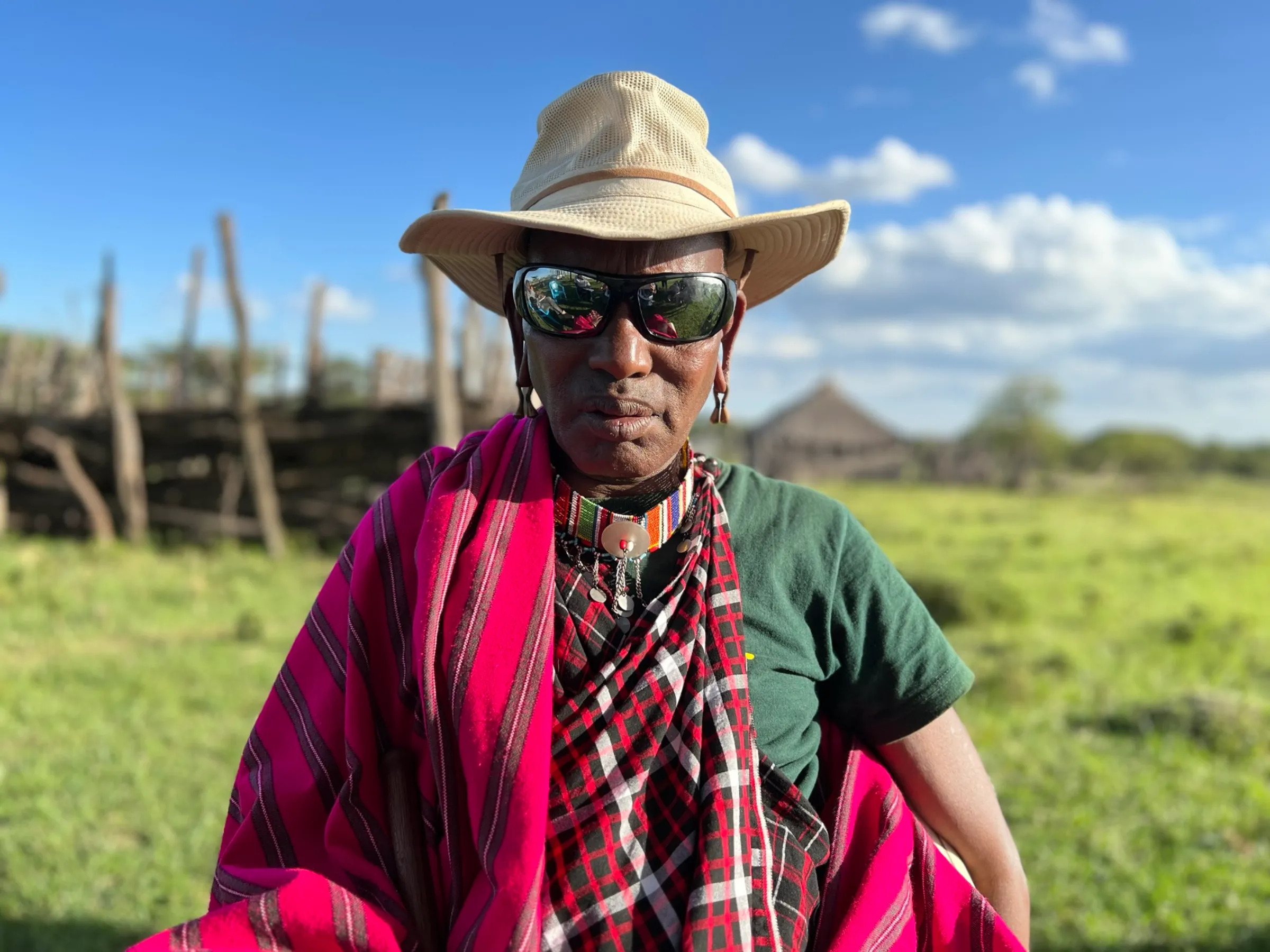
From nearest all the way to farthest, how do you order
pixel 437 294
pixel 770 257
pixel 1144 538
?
1. pixel 770 257
2. pixel 437 294
3. pixel 1144 538

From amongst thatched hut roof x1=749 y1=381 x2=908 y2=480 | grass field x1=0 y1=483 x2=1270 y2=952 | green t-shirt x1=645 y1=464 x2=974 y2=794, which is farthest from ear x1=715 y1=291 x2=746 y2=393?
thatched hut roof x1=749 y1=381 x2=908 y2=480

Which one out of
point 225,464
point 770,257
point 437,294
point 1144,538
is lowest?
point 1144,538

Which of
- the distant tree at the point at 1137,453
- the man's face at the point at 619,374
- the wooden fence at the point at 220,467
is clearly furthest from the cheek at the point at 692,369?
Result: the distant tree at the point at 1137,453

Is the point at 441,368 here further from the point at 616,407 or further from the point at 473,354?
the point at 616,407

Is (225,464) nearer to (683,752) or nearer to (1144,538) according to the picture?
(683,752)

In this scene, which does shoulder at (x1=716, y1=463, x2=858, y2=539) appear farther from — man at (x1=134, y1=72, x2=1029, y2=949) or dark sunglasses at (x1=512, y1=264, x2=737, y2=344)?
dark sunglasses at (x1=512, y1=264, x2=737, y2=344)

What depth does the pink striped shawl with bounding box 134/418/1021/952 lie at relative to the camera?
1.46 metres

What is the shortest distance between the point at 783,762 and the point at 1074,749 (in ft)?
15.2

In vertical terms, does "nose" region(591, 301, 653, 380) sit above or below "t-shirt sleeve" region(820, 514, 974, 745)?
above

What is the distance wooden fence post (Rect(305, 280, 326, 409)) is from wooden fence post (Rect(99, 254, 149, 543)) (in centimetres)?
214

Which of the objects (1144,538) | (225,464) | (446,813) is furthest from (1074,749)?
(1144,538)

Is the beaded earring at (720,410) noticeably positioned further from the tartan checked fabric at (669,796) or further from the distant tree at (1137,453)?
the distant tree at (1137,453)

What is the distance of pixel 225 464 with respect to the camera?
12008 mm

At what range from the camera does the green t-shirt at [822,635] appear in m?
1.68
